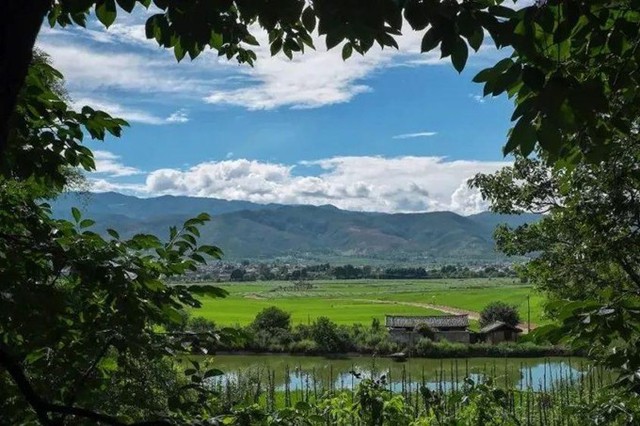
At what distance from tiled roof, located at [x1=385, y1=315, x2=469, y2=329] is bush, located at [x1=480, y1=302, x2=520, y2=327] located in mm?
3037

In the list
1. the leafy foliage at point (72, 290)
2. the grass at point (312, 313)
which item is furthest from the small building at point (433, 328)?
Answer: the leafy foliage at point (72, 290)

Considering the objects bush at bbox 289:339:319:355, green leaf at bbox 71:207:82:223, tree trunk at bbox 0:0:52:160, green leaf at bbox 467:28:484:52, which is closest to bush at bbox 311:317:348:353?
bush at bbox 289:339:319:355

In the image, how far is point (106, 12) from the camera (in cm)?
194

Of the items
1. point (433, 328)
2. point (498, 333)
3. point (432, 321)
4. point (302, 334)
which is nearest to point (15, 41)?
point (302, 334)

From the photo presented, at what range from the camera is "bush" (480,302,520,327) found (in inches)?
2045

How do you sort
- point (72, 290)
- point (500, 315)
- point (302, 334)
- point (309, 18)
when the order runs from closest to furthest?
point (309, 18), point (72, 290), point (302, 334), point (500, 315)

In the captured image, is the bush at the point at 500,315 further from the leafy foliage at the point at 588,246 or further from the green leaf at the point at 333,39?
the green leaf at the point at 333,39

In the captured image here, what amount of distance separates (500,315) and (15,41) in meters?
54.9

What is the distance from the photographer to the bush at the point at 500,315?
51.9 meters

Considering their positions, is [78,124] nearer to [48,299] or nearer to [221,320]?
[48,299]

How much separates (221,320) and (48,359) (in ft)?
194

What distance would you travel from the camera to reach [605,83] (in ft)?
6.16

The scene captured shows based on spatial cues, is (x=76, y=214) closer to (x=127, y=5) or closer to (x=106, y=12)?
(x=106, y=12)

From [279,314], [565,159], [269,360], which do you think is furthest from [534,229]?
[279,314]
